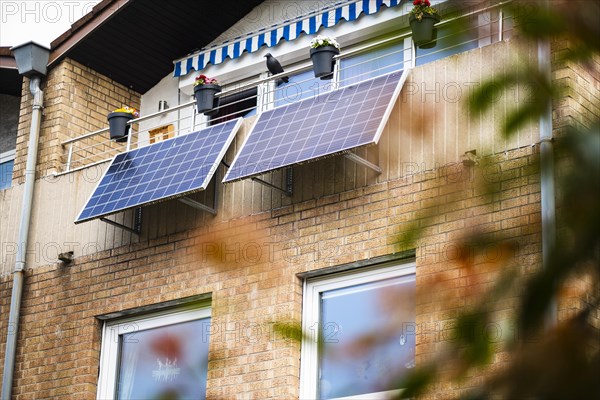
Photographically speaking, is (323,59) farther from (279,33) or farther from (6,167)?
(6,167)

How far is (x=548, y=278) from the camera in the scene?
1645mm

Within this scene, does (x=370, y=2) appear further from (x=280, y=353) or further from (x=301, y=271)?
(x=280, y=353)

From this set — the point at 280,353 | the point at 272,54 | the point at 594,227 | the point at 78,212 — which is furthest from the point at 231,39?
the point at 594,227

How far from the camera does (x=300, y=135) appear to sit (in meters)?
8.47

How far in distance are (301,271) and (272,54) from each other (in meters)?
3.20

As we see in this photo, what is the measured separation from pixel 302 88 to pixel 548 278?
895 cm

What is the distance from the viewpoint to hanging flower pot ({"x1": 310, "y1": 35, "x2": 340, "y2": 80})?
9297 millimetres

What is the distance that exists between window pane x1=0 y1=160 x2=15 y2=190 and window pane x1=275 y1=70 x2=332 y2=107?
3.39m

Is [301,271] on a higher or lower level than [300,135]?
lower

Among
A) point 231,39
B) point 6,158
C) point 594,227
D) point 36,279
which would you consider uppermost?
point 231,39

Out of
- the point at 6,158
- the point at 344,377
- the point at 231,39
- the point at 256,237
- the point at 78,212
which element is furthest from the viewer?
the point at 6,158

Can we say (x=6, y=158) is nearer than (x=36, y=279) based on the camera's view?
No

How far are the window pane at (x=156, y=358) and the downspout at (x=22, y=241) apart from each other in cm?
116

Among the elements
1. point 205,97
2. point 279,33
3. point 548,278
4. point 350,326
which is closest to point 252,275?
point 350,326
